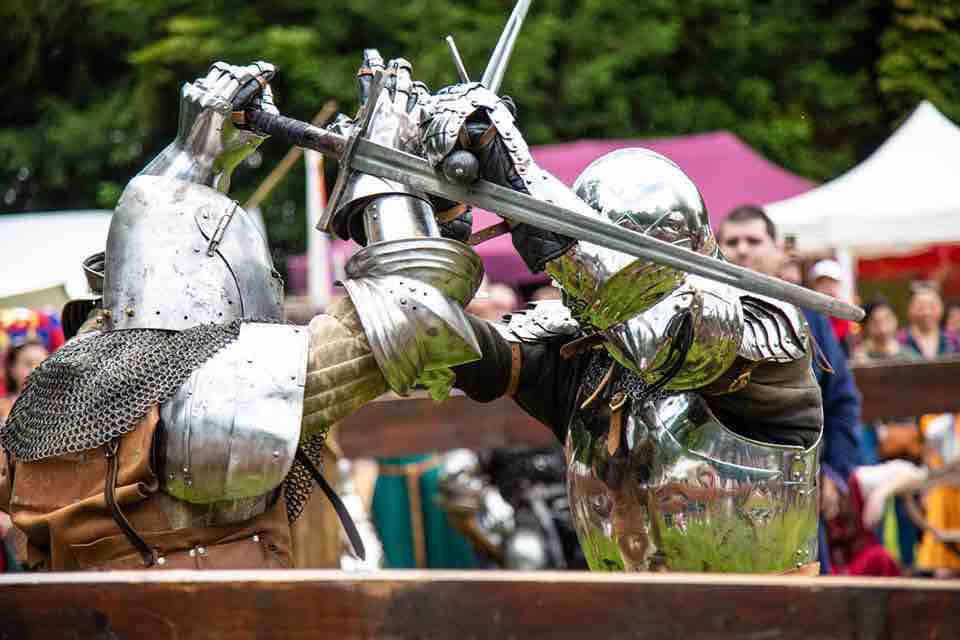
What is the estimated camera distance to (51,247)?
26.9 ft

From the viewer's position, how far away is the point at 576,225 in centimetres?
271

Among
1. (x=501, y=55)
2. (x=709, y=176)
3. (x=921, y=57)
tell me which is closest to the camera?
(x=501, y=55)

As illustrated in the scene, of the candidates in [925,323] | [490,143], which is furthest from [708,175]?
[490,143]

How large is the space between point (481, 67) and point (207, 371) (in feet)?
33.6

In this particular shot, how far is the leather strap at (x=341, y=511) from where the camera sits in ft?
10.2

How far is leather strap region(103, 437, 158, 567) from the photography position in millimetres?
2783

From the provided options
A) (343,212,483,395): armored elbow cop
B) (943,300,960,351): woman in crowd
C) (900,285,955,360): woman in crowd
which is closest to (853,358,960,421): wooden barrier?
(900,285,955,360): woman in crowd

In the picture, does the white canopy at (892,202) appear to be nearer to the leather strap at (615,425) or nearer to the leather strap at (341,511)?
the leather strap at (615,425)

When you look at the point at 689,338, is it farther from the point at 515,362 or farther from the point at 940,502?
the point at 940,502

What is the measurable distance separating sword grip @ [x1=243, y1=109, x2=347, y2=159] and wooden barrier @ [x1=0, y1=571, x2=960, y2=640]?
45.8 inches

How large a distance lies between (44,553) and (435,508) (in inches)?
205

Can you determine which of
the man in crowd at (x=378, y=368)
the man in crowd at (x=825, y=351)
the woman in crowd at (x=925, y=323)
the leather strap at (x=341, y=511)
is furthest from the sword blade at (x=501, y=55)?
the woman in crowd at (x=925, y=323)

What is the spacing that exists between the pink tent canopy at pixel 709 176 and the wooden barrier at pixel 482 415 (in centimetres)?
360

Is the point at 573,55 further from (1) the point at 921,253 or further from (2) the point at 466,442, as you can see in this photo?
(2) the point at 466,442
